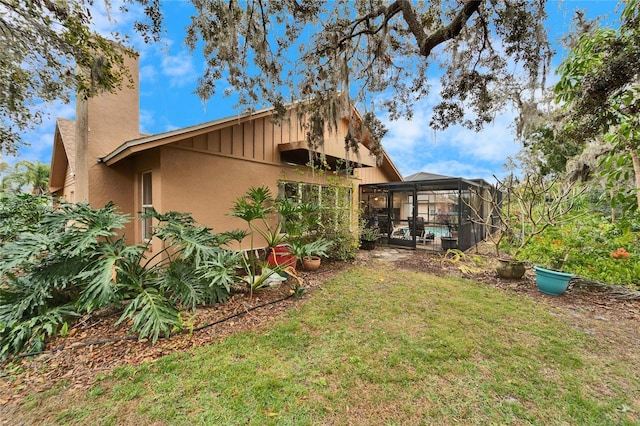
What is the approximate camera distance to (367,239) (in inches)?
361

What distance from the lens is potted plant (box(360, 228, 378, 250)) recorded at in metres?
9.09

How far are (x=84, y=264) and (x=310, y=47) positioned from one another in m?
5.62

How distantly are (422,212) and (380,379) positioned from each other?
29.4 feet

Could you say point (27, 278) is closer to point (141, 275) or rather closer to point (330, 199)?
point (141, 275)

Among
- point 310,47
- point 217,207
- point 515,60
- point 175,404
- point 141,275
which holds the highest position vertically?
point 310,47

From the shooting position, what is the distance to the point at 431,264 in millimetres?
6988

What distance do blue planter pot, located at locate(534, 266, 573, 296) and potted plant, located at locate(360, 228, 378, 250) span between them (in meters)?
4.98

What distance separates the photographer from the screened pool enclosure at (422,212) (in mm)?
8992

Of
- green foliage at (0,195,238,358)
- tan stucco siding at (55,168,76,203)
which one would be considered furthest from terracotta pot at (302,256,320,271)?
tan stucco siding at (55,168,76,203)

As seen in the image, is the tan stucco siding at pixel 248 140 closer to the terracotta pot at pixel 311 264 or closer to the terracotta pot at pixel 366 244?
the terracotta pot at pixel 311 264

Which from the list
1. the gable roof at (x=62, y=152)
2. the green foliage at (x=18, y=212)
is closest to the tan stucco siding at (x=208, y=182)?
the green foliage at (x=18, y=212)

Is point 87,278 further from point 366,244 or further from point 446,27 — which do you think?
point 366,244

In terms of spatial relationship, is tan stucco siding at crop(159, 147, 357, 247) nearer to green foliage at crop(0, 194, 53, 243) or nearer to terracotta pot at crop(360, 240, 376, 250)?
green foliage at crop(0, 194, 53, 243)

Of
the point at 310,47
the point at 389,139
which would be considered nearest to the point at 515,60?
the point at 389,139
